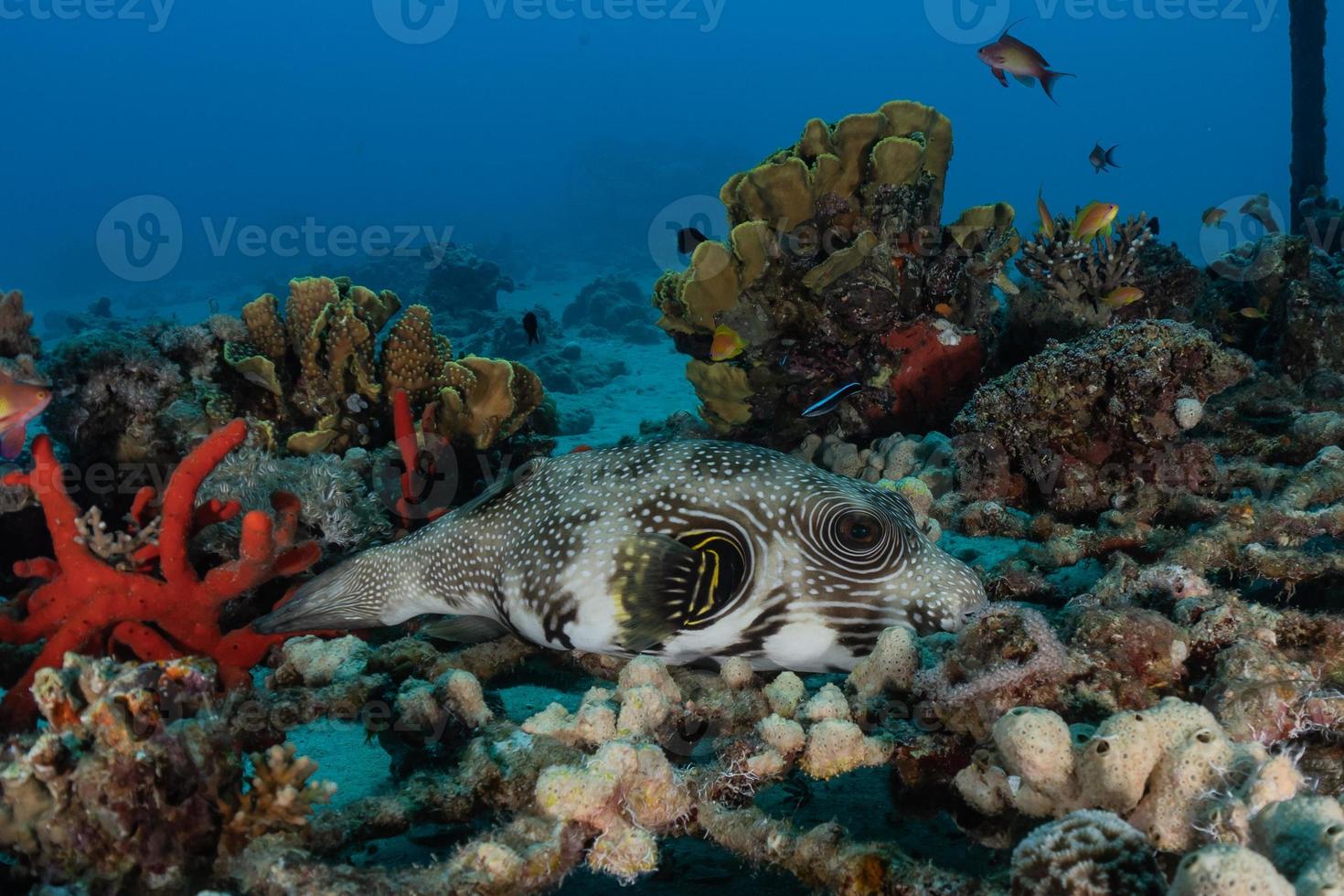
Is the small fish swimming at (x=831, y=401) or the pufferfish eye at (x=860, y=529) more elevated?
the small fish swimming at (x=831, y=401)

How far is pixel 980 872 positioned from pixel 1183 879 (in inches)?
39.5

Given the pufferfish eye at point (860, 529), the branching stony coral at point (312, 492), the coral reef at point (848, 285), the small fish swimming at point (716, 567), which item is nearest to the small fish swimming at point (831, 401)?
the coral reef at point (848, 285)

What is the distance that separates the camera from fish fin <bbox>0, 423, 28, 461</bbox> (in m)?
4.45

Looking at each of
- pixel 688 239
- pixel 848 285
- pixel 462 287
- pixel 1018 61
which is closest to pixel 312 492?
pixel 688 239

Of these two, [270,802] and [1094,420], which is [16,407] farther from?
[1094,420]

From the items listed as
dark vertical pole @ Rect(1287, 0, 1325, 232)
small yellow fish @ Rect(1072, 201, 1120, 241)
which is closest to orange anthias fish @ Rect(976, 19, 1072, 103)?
small yellow fish @ Rect(1072, 201, 1120, 241)

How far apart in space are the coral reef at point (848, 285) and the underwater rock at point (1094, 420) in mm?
2076

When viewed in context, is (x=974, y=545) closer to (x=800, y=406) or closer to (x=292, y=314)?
(x=800, y=406)

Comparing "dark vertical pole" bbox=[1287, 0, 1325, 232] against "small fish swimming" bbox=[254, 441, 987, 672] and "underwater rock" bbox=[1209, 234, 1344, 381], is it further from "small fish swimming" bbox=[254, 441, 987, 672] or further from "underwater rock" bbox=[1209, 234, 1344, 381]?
"small fish swimming" bbox=[254, 441, 987, 672]

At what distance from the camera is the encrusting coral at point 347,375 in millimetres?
6805

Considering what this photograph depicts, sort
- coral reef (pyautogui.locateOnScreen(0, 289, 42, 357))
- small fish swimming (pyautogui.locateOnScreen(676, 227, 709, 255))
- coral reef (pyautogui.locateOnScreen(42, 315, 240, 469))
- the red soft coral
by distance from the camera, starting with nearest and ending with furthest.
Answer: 1. the red soft coral
2. coral reef (pyautogui.locateOnScreen(0, 289, 42, 357))
3. coral reef (pyautogui.locateOnScreen(42, 315, 240, 469))
4. small fish swimming (pyautogui.locateOnScreen(676, 227, 709, 255))

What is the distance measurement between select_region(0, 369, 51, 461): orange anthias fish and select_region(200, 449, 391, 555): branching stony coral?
101 centimetres

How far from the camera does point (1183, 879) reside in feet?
5.30

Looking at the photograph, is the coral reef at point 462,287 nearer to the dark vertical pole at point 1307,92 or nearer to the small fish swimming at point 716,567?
the small fish swimming at point 716,567
